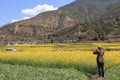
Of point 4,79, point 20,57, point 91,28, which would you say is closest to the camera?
point 4,79

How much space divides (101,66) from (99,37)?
122m

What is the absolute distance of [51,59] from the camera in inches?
1377

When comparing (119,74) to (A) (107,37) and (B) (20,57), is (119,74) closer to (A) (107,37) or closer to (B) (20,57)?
(B) (20,57)

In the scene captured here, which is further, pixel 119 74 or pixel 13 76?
pixel 119 74

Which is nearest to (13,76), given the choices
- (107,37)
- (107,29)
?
(107,37)

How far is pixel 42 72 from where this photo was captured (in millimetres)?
27828

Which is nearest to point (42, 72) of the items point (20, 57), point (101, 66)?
point (101, 66)

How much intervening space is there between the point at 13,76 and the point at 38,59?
37.6 ft

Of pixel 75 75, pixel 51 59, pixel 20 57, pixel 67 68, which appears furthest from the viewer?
pixel 20 57

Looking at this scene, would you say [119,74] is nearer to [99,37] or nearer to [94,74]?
[94,74]

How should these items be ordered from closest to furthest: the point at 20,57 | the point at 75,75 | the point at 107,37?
1. the point at 75,75
2. the point at 20,57
3. the point at 107,37

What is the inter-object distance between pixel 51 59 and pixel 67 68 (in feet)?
10.1

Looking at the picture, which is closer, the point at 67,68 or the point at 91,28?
the point at 67,68

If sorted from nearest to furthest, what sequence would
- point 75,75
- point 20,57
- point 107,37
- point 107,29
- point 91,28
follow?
point 75,75 < point 20,57 < point 107,37 < point 107,29 < point 91,28
